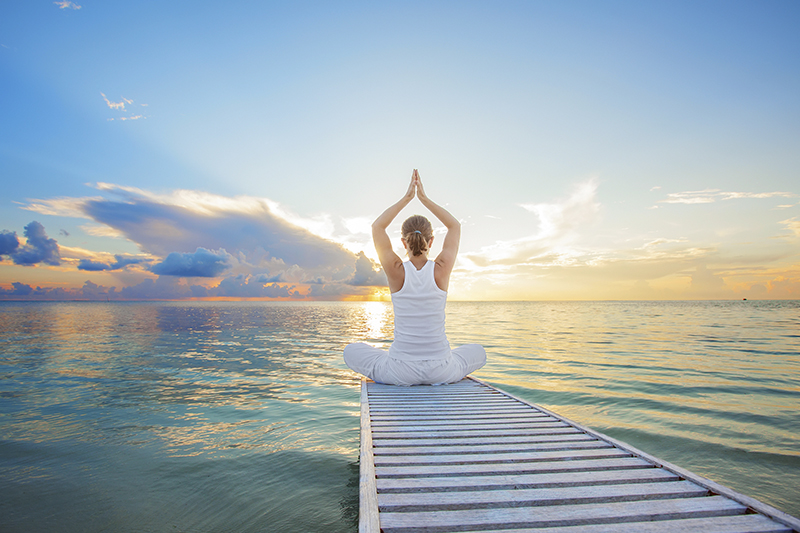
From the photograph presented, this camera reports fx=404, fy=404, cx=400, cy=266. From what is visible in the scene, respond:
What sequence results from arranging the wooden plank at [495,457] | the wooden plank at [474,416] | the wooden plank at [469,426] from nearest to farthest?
the wooden plank at [495,457] < the wooden plank at [469,426] < the wooden plank at [474,416]

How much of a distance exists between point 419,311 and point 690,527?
3735 millimetres

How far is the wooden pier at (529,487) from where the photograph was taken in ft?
8.07

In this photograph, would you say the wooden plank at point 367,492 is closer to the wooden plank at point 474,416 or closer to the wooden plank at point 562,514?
the wooden plank at point 562,514

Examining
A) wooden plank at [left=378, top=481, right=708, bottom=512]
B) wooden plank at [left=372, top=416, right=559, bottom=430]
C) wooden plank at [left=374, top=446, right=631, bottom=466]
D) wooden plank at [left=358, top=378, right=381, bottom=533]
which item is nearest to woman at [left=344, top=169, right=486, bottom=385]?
wooden plank at [left=372, top=416, right=559, bottom=430]

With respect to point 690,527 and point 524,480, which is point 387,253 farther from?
point 690,527

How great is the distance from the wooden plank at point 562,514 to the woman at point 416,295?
3.28 metres

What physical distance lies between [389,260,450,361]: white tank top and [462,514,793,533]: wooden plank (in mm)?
3365

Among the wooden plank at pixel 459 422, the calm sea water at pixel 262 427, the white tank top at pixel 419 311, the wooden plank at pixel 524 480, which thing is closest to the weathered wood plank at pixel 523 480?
the wooden plank at pixel 524 480

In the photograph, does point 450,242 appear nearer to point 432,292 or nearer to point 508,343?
point 432,292

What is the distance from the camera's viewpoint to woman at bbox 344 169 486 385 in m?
5.59

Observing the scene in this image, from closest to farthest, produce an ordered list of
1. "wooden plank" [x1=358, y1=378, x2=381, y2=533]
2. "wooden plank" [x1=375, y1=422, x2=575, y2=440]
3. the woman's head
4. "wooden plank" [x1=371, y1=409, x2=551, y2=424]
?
"wooden plank" [x1=358, y1=378, x2=381, y2=533] < "wooden plank" [x1=375, y1=422, x2=575, y2=440] < "wooden plank" [x1=371, y1=409, x2=551, y2=424] < the woman's head

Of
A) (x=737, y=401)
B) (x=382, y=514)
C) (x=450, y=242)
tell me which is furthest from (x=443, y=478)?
(x=737, y=401)

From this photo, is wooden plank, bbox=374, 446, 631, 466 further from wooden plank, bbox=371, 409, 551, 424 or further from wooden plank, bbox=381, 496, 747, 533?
wooden plank, bbox=371, 409, 551, 424

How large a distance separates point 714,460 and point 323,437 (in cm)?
577
